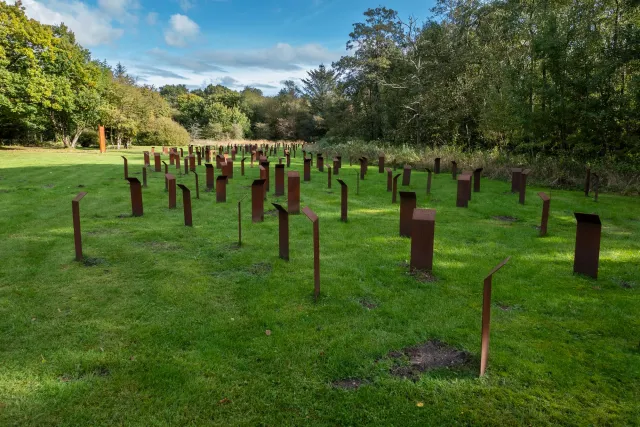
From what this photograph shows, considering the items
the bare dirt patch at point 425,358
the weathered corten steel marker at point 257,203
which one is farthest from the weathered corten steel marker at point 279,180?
the bare dirt patch at point 425,358

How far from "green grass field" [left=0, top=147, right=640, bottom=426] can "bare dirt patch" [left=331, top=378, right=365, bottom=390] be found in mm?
52

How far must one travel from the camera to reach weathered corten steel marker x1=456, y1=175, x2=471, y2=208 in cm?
815

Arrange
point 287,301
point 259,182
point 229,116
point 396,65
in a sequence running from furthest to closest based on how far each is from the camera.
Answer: point 229,116 < point 396,65 < point 259,182 < point 287,301

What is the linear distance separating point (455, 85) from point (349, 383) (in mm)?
20578

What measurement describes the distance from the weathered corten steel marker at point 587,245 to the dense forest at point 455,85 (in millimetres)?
8864

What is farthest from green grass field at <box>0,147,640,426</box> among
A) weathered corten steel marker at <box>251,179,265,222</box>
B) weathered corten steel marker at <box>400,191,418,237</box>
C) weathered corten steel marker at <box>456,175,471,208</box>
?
weathered corten steel marker at <box>456,175,471,208</box>

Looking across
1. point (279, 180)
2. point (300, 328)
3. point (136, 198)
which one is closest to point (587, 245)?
point (300, 328)

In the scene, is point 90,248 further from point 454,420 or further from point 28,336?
point 454,420

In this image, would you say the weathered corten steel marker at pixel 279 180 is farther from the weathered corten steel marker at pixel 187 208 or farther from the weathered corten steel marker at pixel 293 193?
the weathered corten steel marker at pixel 187 208

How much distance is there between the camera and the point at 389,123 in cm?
2612

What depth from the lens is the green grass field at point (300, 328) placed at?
7.57 feet

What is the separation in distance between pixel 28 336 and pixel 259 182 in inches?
160

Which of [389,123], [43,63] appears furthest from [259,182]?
[43,63]

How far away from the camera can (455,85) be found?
802 inches
